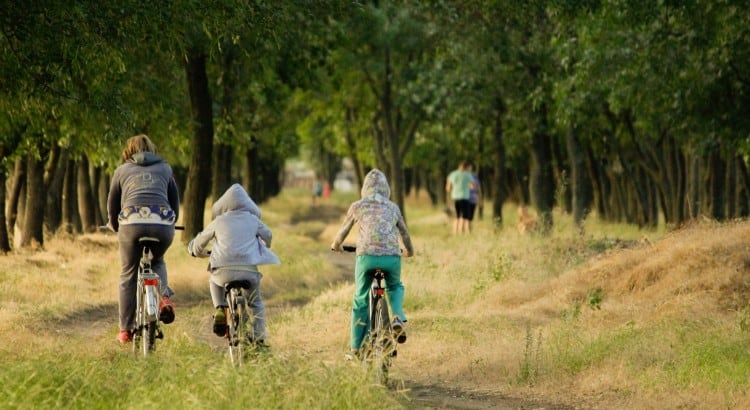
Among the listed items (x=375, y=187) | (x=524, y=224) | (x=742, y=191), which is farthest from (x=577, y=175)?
(x=375, y=187)

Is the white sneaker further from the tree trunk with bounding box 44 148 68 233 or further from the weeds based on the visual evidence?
the tree trunk with bounding box 44 148 68 233

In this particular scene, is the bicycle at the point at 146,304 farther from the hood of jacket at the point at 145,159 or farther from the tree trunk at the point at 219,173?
the tree trunk at the point at 219,173

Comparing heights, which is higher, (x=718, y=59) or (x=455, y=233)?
(x=718, y=59)

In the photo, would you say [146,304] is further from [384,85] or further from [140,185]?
[384,85]

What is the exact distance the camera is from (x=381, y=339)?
10.6 meters

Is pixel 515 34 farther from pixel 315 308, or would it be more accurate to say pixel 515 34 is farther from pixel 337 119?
pixel 337 119

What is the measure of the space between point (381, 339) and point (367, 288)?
886 mm

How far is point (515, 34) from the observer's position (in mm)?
30891

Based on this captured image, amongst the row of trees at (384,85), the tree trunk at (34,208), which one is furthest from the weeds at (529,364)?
the tree trunk at (34,208)

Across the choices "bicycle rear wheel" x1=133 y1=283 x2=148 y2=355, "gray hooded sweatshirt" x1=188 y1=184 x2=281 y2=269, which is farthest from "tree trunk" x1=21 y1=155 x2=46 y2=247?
"gray hooded sweatshirt" x1=188 y1=184 x2=281 y2=269

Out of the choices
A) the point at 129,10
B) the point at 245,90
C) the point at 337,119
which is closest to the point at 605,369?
the point at 129,10

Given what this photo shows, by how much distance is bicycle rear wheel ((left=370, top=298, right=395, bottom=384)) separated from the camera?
10.3 metres

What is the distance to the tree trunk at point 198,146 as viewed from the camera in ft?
84.0

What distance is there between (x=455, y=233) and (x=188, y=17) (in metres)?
18.6
